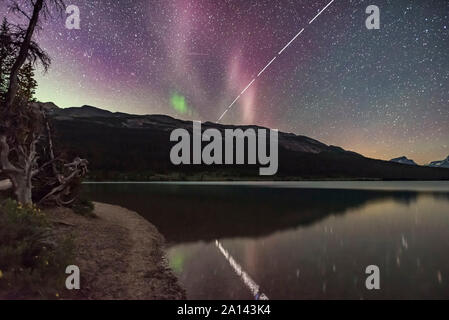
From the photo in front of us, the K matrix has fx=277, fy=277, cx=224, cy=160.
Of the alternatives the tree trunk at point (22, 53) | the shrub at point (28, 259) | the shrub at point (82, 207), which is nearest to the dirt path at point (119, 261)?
the shrub at point (28, 259)

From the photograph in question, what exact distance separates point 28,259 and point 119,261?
12.8ft

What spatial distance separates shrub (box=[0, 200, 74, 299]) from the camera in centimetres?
656

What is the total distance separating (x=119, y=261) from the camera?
10852 mm

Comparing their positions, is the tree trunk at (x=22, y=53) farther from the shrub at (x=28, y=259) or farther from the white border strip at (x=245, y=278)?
the white border strip at (x=245, y=278)

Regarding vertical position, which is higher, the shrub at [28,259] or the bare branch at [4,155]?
the bare branch at [4,155]

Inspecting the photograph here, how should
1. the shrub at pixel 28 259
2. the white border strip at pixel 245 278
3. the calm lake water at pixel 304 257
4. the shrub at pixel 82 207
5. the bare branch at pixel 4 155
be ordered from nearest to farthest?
the shrub at pixel 28 259 → the white border strip at pixel 245 278 → the calm lake water at pixel 304 257 → the bare branch at pixel 4 155 → the shrub at pixel 82 207

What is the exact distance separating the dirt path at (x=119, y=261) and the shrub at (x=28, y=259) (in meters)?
0.76

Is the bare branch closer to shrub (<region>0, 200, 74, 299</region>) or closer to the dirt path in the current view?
the dirt path

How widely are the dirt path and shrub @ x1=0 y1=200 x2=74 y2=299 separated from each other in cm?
76

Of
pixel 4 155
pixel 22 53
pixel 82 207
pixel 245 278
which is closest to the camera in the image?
pixel 245 278

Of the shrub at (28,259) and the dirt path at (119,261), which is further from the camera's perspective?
the dirt path at (119,261)

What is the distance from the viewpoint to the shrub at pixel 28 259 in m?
6.56

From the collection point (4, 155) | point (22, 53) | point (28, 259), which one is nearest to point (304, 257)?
point (28, 259)

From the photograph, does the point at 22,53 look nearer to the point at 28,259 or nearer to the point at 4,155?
the point at 4,155
